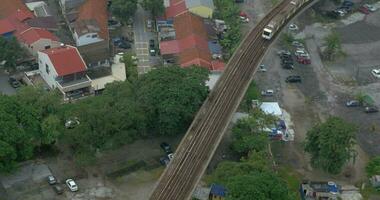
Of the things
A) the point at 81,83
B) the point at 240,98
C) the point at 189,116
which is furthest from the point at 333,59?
the point at 81,83

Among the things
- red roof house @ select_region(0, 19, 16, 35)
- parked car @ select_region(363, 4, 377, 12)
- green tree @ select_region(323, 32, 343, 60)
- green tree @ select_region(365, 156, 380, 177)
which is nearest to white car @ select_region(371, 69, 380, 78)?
green tree @ select_region(323, 32, 343, 60)

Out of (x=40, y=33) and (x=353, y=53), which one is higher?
(x=40, y=33)

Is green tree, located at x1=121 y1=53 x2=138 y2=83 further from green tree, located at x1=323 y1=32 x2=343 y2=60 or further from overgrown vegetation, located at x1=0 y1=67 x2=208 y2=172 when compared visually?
green tree, located at x1=323 y1=32 x2=343 y2=60

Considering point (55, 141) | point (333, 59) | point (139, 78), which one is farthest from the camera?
point (333, 59)

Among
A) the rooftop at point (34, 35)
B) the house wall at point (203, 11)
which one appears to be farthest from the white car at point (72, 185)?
the house wall at point (203, 11)

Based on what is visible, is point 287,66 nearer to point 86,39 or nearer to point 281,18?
point 281,18

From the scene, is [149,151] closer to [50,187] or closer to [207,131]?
[207,131]
